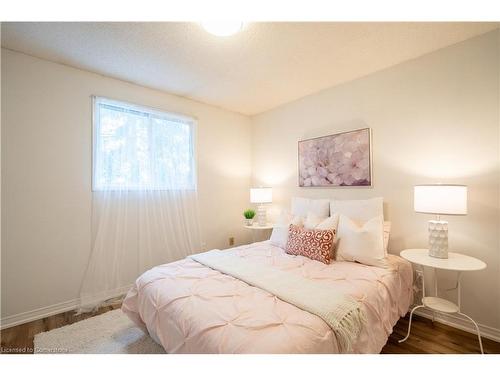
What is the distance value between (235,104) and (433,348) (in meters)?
3.34

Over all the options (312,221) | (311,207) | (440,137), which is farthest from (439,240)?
(311,207)

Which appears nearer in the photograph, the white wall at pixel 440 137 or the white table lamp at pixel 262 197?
the white wall at pixel 440 137

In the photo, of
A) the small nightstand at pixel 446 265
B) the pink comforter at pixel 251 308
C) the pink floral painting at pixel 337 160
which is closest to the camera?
the pink comforter at pixel 251 308

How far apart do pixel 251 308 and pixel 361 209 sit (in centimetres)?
159

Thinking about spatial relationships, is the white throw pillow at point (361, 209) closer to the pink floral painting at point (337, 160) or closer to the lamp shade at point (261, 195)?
the pink floral painting at point (337, 160)

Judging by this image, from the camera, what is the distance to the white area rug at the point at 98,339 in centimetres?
163

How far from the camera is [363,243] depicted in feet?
6.34

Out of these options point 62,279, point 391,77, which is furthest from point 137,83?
point 391,77

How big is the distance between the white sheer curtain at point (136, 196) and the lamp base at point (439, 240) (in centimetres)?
255

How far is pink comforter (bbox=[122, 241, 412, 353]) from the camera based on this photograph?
40.1 inches

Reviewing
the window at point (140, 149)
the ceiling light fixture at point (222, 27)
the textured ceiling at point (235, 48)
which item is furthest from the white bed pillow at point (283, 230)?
the ceiling light fixture at point (222, 27)

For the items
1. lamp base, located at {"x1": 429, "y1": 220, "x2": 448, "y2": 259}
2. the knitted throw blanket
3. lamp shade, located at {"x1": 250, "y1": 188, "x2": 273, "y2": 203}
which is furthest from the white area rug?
lamp base, located at {"x1": 429, "y1": 220, "x2": 448, "y2": 259}

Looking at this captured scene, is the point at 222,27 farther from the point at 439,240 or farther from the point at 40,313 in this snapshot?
the point at 40,313

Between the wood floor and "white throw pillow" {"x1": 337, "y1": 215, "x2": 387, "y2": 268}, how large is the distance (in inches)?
22.6
